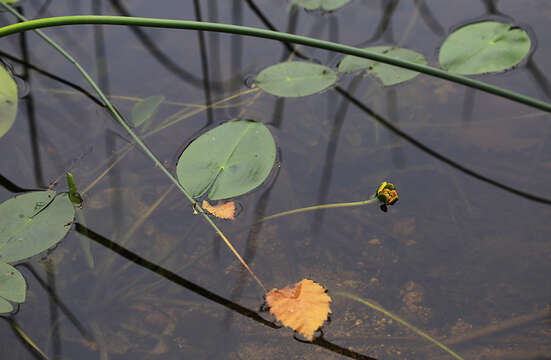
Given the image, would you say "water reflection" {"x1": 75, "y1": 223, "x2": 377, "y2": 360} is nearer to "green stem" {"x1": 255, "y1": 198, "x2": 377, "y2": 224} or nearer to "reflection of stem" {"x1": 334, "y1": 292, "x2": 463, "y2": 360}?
"reflection of stem" {"x1": 334, "y1": 292, "x2": 463, "y2": 360}

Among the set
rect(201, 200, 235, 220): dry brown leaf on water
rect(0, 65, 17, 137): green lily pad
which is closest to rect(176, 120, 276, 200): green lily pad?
rect(201, 200, 235, 220): dry brown leaf on water

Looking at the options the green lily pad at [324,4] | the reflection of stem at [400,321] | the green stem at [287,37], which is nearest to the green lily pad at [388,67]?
the green lily pad at [324,4]

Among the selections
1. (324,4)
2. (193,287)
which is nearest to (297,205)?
(193,287)

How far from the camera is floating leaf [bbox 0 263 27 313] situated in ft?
3.35

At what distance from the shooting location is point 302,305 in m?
0.99

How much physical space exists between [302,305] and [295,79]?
0.74 m

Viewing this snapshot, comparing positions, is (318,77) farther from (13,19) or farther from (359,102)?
(13,19)

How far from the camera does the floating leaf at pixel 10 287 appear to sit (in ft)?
3.35

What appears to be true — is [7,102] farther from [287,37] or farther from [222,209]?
[287,37]

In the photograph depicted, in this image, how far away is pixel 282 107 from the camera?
57.0 inches

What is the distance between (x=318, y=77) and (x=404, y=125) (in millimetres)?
303

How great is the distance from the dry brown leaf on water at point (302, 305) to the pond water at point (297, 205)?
1.0 inches

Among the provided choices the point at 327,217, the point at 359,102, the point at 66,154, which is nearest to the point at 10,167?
the point at 66,154

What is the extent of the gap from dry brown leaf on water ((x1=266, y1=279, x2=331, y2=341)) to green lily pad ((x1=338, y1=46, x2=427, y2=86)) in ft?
2.39
